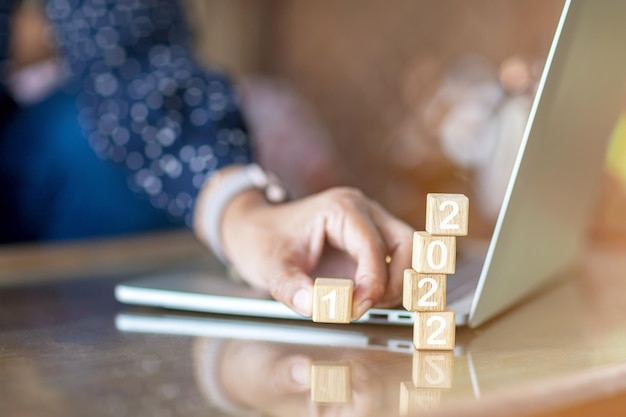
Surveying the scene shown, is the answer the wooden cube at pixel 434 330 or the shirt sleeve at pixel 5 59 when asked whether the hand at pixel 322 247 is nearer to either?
the wooden cube at pixel 434 330

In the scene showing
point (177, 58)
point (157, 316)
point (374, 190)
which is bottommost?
A: point (374, 190)

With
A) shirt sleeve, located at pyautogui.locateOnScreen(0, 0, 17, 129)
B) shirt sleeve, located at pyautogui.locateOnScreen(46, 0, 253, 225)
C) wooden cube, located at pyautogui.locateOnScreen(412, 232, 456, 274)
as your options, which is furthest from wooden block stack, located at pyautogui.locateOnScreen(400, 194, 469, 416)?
shirt sleeve, located at pyautogui.locateOnScreen(0, 0, 17, 129)

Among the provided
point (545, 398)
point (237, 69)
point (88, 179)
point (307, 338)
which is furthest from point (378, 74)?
point (545, 398)

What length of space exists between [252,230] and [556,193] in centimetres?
26

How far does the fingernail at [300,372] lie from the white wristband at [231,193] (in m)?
0.26

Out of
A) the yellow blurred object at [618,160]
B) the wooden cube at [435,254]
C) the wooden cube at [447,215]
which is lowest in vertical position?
the yellow blurred object at [618,160]

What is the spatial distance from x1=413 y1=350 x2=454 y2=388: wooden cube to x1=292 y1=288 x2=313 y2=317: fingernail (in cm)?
8

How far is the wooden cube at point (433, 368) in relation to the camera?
1.38 feet

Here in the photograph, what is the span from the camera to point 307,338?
1.77 feet

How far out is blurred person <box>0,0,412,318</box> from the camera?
0.57 meters

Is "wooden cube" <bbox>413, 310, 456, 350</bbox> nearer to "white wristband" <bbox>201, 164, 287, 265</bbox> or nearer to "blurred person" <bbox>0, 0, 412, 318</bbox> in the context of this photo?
"blurred person" <bbox>0, 0, 412, 318</bbox>

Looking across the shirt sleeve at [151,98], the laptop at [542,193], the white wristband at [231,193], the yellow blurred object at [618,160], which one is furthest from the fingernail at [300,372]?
the yellow blurred object at [618,160]

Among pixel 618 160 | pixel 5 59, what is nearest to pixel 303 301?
pixel 5 59

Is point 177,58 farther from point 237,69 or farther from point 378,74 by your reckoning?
point 237,69
